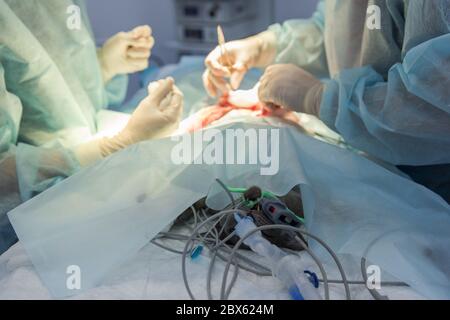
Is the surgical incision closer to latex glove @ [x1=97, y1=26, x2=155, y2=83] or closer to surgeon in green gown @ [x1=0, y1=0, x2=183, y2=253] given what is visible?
surgeon in green gown @ [x1=0, y1=0, x2=183, y2=253]

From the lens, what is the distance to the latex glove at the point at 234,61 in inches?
57.7

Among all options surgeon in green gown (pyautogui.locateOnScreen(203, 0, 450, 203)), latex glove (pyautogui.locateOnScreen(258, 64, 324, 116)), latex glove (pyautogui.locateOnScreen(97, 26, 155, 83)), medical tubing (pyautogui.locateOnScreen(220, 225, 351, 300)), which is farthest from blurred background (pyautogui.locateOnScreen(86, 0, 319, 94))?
medical tubing (pyautogui.locateOnScreen(220, 225, 351, 300))

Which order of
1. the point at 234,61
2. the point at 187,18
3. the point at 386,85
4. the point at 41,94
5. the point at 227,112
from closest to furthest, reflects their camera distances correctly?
the point at 386,85 < the point at 41,94 < the point at 227,112 < the point at 234,61 < the point at 187,18

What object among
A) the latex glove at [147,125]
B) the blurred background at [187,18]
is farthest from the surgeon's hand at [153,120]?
the blurred background at [187,18]

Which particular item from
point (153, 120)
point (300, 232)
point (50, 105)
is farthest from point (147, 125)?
point (300, 232)

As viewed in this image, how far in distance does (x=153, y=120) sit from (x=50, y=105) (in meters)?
0.28

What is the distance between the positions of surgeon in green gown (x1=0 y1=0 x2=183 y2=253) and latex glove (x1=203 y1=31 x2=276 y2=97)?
0.64 feet

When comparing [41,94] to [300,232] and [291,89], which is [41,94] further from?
[300,232]

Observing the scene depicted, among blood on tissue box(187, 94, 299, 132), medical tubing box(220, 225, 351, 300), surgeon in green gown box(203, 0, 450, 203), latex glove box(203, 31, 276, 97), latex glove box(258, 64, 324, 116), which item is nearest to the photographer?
medical tubing box(220, 225, 351, 300)

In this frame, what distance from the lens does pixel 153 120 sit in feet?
4.09

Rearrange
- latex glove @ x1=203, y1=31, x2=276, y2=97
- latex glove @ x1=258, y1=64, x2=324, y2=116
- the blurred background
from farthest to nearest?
the blurred background
latex glove @ x1=203, y1=31, x2=276, y2=97
latex glove @ x1=258, y1=64, x2=324, y2=116

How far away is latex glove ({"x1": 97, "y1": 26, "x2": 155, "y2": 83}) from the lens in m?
1.56

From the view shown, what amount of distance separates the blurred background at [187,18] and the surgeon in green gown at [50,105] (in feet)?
4.03

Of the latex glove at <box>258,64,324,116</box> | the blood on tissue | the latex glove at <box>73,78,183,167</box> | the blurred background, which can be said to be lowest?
the blurred background
